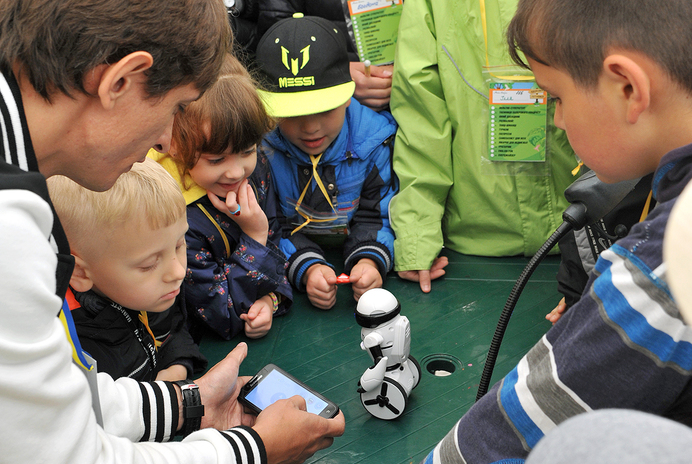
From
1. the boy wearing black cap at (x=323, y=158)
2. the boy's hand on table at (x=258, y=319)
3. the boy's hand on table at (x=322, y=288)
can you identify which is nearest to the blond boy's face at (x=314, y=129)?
the boy wearing black cap at (x=323, y=158)

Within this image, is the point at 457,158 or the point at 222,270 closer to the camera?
the point at 222,270

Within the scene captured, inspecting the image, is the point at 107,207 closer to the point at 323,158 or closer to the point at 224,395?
the point at 224,395

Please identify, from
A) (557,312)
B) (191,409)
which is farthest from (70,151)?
(557,312)

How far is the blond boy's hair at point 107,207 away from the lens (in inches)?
47.9

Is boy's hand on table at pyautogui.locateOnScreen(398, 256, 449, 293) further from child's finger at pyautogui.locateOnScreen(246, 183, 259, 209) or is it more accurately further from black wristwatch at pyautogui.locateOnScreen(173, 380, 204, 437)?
black wristwatch at pyautogui.locateOnScreen(173, 380, 204, 437)

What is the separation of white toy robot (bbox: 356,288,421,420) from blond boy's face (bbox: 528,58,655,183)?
0.56 metres

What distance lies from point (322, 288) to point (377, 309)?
0.46m

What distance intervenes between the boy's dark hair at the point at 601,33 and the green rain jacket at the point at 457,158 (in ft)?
3.04

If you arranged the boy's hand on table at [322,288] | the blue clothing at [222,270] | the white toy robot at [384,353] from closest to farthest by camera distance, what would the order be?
1. the white toy robot at [384,353]
2. the blue clothing at [222,270]
3. the boy's hand on table at [322,288]

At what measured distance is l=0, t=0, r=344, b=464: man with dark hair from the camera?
0.65m

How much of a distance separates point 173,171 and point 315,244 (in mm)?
563

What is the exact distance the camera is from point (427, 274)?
184 cm

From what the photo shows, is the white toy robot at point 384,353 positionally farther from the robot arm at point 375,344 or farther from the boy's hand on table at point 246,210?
the boy's hand on table at point 246,210

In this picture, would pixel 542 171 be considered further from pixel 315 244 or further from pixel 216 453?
pixel 216 453
